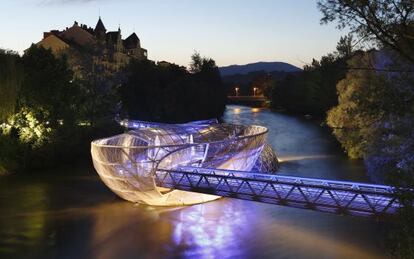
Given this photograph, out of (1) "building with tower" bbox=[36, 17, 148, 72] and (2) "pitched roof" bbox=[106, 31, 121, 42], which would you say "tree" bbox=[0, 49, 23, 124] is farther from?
(2) "pitched roof" bbox=[106, 31, 121, 42]

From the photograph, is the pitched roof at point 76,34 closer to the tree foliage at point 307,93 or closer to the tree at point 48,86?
the tree foliage at point 307,93

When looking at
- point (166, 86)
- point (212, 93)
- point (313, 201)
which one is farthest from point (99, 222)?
point (212, 93)

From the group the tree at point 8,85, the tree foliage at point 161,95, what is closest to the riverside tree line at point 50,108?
the tree at point 8,85

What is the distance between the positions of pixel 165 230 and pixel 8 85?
1819 centimetres

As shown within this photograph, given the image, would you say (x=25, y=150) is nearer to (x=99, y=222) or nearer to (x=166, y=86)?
(x=99, y=222)

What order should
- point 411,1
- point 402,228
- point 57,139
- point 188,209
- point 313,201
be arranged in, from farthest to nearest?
point 57,139 < point 188,209 < point 313,201 < point 411,1 < point 402,228

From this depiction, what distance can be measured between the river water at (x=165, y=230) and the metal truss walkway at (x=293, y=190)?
1.39 metres

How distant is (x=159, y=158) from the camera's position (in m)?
20.5

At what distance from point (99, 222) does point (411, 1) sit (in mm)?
14659

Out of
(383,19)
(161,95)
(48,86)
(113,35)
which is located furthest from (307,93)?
(383,19)

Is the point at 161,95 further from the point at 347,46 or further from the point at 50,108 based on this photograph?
the point at 347,46

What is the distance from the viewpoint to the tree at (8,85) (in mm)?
30672

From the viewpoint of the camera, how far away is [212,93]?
244 feet

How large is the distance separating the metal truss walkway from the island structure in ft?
2.08
